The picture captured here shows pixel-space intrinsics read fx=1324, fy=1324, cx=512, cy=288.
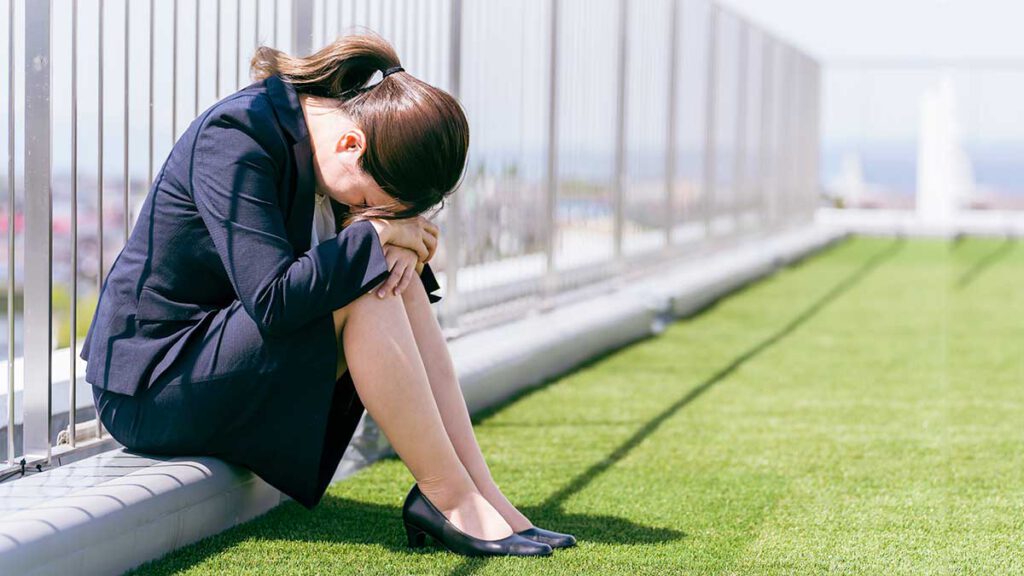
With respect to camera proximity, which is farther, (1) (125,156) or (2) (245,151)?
(1) (125,156)

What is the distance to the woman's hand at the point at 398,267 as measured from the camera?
2.21m

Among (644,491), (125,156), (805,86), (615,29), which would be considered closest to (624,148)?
(615,29)

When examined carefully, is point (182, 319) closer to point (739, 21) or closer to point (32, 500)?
point (32, 500)

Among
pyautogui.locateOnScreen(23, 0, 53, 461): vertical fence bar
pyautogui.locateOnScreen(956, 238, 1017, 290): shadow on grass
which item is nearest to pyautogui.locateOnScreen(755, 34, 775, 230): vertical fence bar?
pyautogui.locateOnScreen(956, 238, 1017, 290): shadow on grass

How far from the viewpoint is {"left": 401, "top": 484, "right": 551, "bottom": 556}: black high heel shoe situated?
2232 millimetres

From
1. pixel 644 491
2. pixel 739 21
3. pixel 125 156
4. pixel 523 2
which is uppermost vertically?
pixel 739 21

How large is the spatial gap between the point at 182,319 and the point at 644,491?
1.10 meters

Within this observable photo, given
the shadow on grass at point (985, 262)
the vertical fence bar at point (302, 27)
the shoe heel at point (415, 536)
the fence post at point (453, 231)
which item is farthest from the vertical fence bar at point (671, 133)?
the shoe heel at point (415, 536)

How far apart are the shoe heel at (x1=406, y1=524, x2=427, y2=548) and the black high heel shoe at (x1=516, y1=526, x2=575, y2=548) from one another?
6.8 inches

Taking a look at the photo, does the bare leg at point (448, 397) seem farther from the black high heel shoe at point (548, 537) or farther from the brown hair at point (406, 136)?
the brown hair at point (406, 136)

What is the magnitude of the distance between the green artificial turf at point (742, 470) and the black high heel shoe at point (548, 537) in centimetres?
4

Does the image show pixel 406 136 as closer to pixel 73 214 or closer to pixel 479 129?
pixel 73 214

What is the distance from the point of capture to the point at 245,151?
2172 millimetres

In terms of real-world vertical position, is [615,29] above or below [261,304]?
above
